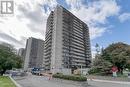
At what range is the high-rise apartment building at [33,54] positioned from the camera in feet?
509

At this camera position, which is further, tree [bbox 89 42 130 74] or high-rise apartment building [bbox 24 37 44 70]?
high-rise apartment building [bbox 24 37 44 70]

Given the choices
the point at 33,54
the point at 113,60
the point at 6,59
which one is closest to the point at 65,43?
the point at 6,59

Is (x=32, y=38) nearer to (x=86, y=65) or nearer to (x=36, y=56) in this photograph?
(x=36, y=56)

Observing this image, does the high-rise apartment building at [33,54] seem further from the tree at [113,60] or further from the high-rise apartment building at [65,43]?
the tree at [113,60]

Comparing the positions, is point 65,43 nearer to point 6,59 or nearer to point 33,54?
point 6,59

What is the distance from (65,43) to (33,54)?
57.2m

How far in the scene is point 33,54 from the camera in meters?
157

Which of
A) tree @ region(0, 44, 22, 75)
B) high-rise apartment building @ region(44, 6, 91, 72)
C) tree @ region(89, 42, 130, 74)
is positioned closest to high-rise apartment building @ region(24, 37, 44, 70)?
high-rise apartment building @ region(44, 6, 91, 72)

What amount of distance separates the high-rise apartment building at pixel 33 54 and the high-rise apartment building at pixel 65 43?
136 ft

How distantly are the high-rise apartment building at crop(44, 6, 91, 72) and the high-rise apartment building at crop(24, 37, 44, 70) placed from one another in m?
41.4

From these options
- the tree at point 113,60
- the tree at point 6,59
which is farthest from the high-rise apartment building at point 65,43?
the tree at point 113,60

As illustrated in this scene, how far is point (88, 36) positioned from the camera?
458 ft

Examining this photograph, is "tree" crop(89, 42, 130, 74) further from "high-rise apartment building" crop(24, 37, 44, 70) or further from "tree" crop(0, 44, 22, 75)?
"high-rise apartment building" crop(24, 37, 44, 70)

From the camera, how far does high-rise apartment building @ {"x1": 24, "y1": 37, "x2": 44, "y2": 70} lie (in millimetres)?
155250
